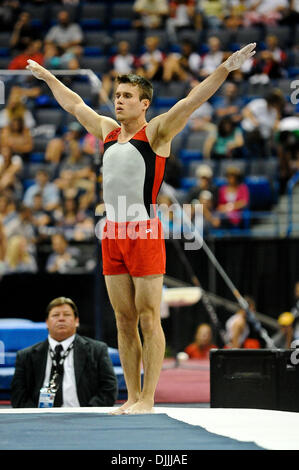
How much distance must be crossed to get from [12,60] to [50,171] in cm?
332

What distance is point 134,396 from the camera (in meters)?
4.64

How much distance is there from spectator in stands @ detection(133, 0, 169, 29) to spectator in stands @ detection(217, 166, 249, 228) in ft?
16.0

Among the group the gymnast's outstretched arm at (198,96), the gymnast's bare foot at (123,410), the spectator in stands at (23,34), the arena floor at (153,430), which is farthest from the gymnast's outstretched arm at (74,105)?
the spectator in stands at (23,34)

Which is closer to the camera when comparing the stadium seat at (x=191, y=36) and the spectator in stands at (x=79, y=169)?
the spectator in stands at (x=79, y=169)

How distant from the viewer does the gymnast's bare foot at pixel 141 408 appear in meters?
4.47

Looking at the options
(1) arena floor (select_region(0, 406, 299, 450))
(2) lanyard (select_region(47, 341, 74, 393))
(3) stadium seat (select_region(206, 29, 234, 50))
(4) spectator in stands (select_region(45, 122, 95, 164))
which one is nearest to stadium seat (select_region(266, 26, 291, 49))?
(3) stadium seat (select_region(206, 29, 234, 50))

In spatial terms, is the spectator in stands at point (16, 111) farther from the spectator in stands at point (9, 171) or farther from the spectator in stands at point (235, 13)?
the spectator in stands at point (235, 13)

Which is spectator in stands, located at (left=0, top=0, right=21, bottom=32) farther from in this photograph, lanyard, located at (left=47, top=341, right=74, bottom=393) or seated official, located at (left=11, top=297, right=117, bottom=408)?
lanyard, located at (left=47, top=341, right=74, bottom=393)

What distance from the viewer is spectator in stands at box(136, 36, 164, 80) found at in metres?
13.7

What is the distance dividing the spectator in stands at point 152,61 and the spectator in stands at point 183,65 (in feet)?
0.38

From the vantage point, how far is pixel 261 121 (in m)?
12.3

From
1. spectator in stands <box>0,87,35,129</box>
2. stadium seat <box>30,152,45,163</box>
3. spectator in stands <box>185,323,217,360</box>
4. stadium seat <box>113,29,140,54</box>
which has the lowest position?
spectator in stands <box>185,323,217,360</box>

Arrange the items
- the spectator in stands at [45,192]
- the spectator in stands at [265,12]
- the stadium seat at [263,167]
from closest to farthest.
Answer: the spectator in stands at [45,192], the stadium seat at [263,167], the spectator in stands at [265,12]

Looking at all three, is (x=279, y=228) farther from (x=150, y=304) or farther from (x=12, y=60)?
(x=150, y=304)
